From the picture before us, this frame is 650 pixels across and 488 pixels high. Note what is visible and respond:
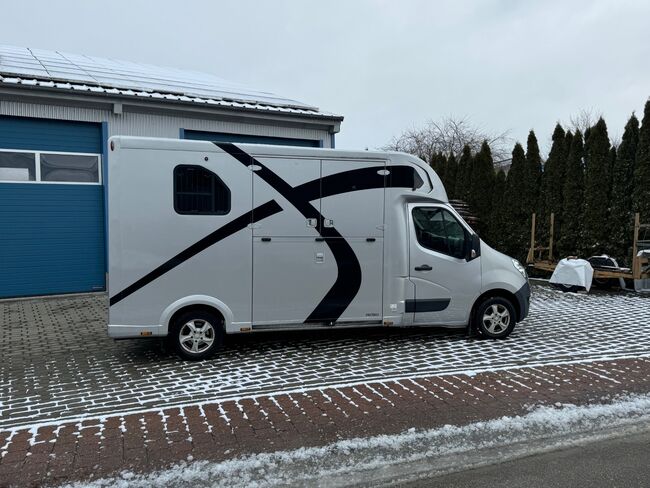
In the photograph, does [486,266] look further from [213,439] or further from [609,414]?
[213,439]

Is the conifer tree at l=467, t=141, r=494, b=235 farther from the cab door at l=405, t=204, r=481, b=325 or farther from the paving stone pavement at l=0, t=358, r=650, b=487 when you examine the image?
the paving stone pavement at l=0, t=358, r=650, b=487

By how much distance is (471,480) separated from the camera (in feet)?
11.9

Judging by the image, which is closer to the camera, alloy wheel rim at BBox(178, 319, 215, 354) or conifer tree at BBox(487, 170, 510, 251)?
alloy wheel rim at BBox(178, 319, 215, 354)

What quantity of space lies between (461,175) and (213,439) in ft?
52.3

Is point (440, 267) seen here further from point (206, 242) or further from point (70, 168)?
point (70, 168)

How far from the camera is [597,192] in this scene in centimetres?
1334

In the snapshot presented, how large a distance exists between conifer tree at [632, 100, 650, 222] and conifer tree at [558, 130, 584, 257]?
172 centimetres

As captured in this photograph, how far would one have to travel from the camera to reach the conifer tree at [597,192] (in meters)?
13.2

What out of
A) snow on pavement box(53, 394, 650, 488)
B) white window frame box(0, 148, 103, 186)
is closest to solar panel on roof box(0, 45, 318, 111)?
white window frame box(0, 148, 103, 186)

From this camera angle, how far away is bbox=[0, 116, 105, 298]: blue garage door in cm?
1067

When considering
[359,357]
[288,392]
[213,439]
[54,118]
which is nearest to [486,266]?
[359,357]

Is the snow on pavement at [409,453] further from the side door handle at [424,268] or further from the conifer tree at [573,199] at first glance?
the conifer tree at [573,199]

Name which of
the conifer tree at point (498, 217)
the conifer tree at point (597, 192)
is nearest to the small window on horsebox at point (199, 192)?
the conifer tree at point (597, 192)

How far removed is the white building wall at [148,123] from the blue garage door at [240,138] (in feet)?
0.36
